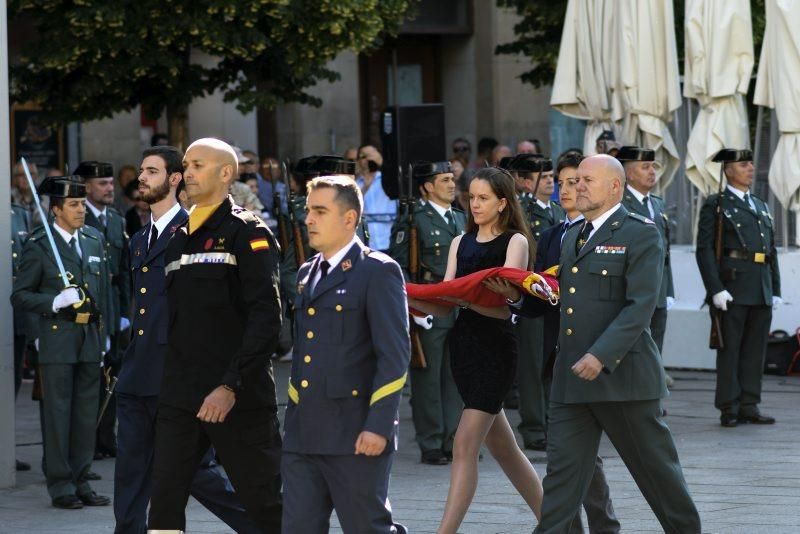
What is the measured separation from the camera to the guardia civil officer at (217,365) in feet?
23.3

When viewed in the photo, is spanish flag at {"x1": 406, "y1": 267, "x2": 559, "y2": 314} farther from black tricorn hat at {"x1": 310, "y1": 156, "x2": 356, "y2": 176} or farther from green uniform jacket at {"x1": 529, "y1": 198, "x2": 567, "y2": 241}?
green uniform jacket at {"x1": 529, "y1": 198, "x2": 567, "y2": 241}

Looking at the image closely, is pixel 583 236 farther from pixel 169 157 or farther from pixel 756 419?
pixel 756 419

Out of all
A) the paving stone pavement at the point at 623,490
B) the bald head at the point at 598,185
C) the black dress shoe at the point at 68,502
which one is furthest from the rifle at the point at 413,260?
the bald head at the point at 598,185

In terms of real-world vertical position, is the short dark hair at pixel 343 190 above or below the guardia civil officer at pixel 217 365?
above

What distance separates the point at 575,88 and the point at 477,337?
7047mm

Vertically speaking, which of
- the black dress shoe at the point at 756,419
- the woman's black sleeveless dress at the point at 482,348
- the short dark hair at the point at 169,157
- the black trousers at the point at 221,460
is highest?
the short dark hair at the point at 169,157

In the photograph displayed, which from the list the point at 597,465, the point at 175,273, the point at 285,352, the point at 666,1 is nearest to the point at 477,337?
the point at 597,465

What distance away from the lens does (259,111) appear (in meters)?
26.5

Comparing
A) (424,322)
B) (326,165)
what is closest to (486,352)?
(424,322)

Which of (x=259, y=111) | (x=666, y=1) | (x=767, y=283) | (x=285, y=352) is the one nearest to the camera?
(x=767, y=283)

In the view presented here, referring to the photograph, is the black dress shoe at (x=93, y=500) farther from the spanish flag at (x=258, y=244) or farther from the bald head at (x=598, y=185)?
the bald head at (x=598, y=185)

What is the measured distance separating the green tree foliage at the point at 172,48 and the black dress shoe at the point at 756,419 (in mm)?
7893

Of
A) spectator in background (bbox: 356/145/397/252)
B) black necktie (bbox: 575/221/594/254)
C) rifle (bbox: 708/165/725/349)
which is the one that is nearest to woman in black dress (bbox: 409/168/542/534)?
black necktie (bbox: 575/221/594/254)

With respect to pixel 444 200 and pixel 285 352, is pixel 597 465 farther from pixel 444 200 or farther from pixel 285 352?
pixel 285 352
